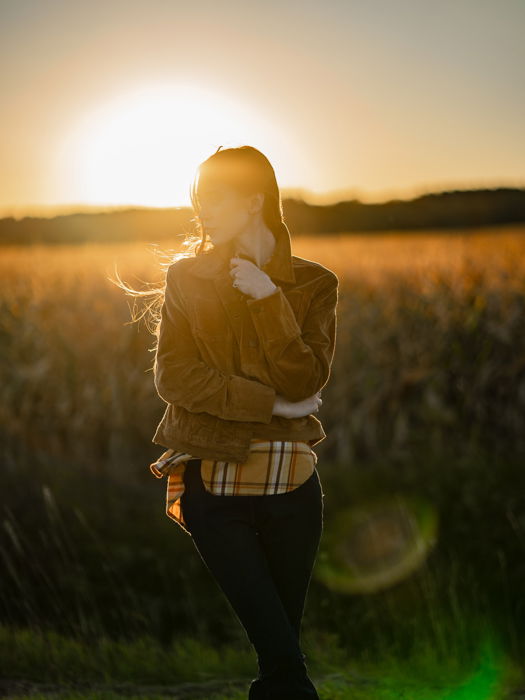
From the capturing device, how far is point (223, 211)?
7.80ft

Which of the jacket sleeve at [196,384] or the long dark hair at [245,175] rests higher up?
the long dark hair at [245,175]

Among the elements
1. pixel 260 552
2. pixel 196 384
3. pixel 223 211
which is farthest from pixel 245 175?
pixel 260 552

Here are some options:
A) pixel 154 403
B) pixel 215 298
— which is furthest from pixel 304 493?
pixel 154 403

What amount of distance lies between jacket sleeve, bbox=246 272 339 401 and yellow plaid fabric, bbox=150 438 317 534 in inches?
6.2

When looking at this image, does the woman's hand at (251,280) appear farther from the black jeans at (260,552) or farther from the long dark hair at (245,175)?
the black jeans at (260,552)

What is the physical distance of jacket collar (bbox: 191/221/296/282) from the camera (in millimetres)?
2406

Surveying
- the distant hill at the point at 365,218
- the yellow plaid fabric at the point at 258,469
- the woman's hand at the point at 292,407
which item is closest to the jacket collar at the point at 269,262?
the woman's hand at the point at 292,407

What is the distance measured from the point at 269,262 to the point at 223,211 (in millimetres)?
197

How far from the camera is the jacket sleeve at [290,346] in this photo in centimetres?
229

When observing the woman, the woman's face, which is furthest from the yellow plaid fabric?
the woman's face

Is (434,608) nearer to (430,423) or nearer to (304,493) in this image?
(430,423)

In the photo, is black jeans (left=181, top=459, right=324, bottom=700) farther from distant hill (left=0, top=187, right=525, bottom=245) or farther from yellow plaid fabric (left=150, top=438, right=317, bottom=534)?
distant hill (left=0, top=187, right=525, bottom=245)

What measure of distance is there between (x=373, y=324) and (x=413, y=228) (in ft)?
112

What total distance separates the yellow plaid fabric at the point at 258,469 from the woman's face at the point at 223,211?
595 millimetres
